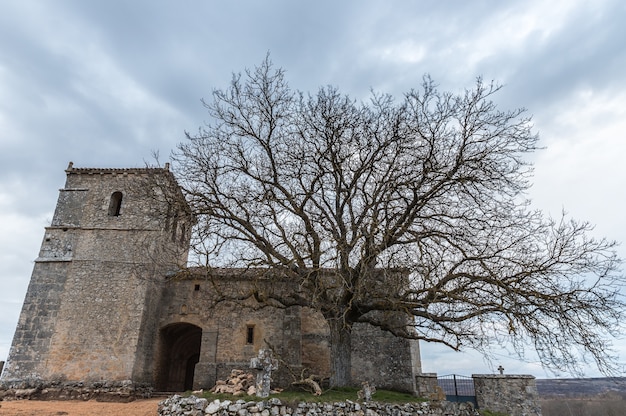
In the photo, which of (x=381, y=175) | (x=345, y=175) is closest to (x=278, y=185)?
(x=345, y=175)

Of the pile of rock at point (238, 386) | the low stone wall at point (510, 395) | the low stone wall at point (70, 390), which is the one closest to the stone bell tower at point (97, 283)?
the low stone wall at point (70, 390)

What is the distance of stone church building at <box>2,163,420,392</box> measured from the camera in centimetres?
1439

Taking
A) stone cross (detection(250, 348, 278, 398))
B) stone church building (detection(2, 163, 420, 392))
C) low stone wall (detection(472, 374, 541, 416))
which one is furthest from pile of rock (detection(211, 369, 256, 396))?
low stone wall (detection(472, 374, 541, 416))

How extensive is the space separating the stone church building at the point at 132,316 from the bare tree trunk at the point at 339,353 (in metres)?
2.50

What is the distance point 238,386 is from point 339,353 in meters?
2.99

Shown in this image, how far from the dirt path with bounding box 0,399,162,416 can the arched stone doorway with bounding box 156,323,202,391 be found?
320 cm

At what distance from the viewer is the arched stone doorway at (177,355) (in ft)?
54.9

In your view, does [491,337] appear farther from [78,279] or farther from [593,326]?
[78,279]

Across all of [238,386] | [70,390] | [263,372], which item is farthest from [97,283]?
[263,372]

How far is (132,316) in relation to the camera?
49.5 ft

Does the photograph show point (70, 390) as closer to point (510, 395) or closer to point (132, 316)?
point (132, 316)

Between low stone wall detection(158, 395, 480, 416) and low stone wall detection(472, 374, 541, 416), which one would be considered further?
low stone wall detection(472, 374, 541, 416)

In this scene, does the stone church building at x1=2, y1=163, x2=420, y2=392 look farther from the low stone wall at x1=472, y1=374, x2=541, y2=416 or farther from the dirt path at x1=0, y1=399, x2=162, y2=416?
the low stone wall at x1=472, y1=374, x2=541, y2=416

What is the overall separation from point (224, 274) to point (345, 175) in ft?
24.1
